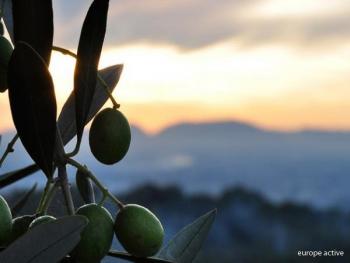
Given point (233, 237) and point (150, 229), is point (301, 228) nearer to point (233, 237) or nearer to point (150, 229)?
point (233, 237)

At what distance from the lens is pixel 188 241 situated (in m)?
0.74

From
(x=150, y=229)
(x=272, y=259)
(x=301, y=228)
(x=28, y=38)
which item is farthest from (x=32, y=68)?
(x=301, y=228)

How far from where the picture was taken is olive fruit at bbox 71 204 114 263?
22.4 inches

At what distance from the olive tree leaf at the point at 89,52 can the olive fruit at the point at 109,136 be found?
0.05 ft

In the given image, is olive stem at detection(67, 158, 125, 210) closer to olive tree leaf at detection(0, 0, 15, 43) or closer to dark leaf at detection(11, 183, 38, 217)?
olive tree leaf at detection(0, 0, 15, 43)

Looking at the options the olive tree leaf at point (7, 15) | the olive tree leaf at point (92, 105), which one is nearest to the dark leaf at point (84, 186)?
the olive tree leaf at point (92, 105)

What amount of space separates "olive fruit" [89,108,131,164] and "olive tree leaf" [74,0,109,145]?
0.6 inches

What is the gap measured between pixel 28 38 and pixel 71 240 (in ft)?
0.57

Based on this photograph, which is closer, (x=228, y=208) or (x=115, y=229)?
(x=115, y=229)

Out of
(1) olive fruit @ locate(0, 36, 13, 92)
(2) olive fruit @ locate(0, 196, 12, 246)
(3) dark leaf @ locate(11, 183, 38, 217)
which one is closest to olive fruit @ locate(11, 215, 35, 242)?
(2) olive fruit @ locate(0, 196, 12, 246)

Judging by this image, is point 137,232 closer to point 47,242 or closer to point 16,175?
point 47,242

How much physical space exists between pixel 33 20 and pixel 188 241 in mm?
282

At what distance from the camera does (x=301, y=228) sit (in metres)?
9.77

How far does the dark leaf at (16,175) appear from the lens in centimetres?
78
